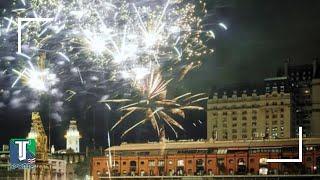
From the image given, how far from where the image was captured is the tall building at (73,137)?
14.5 m

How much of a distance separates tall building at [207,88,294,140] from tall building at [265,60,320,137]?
168mm

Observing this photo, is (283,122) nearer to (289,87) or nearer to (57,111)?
(289,87)

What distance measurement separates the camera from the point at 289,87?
14.1m

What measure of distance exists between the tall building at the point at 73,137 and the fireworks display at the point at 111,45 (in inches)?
58.1

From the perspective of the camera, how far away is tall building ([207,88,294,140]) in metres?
13.9

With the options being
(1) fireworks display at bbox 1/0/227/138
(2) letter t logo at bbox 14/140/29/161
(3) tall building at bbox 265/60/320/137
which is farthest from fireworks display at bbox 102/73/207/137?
(2) letter t logo at bbox 14/140/29/161

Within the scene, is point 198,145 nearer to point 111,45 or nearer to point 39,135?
point 39,135

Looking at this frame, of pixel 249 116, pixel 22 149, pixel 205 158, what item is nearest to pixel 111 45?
pixel 22 149

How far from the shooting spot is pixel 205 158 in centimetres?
1471

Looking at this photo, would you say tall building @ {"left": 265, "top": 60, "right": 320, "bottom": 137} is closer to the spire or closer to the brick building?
the brick building

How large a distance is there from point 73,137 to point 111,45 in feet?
15.2

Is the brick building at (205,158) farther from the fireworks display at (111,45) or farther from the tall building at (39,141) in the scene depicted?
the tall building at (39,141)

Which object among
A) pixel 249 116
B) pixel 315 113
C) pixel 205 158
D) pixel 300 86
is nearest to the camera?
pixel 315 113

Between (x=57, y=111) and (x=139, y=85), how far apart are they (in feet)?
7.56
